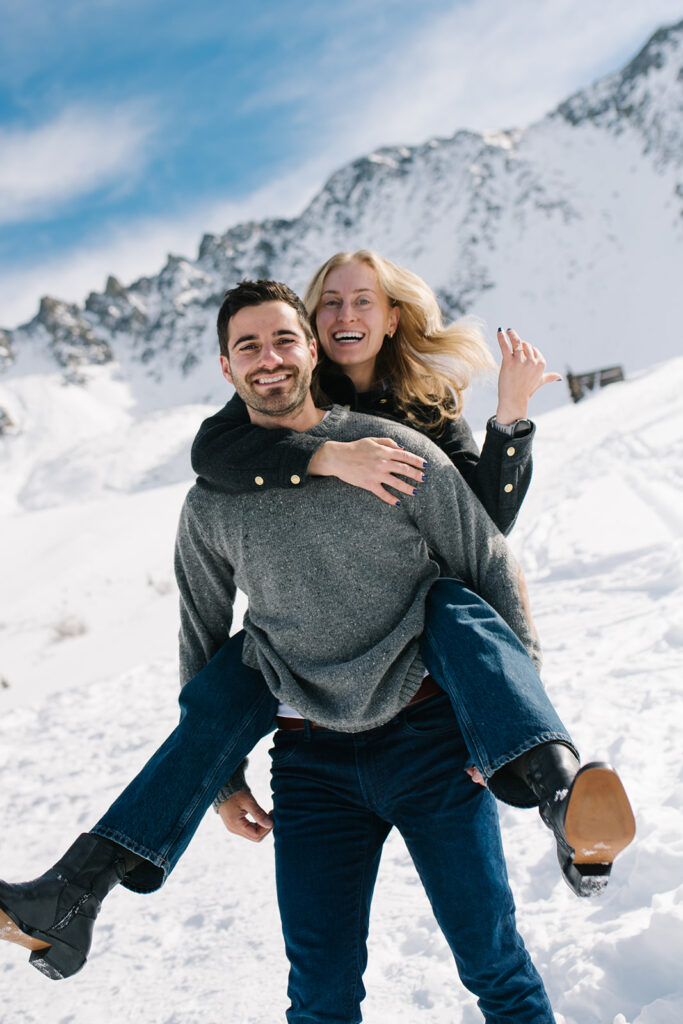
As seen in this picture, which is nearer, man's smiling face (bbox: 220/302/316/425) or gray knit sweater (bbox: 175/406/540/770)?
gray knit sweater (bbox: 175/406/540/770)

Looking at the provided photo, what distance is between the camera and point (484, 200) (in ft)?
317

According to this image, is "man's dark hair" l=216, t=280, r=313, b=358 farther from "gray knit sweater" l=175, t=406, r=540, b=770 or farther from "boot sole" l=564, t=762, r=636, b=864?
"boot sole" l=564, t=762, r=636, b=864

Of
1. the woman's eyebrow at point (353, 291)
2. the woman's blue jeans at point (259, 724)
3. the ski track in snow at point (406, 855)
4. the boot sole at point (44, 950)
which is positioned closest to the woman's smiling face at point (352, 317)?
the woman's eyebrow at point (353, 291)

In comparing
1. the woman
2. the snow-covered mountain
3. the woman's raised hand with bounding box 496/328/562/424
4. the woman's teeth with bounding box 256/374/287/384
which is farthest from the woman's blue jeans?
the snow-covered mountain

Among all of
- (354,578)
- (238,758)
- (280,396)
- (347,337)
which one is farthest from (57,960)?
(347,337)

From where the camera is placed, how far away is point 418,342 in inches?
120

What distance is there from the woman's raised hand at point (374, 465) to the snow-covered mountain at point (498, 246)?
2233 inches

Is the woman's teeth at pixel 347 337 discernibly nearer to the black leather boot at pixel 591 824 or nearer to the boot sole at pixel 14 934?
the black leather boot at pixel 591 824

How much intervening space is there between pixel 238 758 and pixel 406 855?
1.31 meters

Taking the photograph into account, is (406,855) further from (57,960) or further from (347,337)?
(347,337)

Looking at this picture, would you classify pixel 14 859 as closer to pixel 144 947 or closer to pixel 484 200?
pixel 144 947

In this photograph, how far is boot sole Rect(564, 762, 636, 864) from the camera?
57.2 inches

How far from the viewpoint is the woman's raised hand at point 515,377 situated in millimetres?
2398

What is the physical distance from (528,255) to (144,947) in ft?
309
